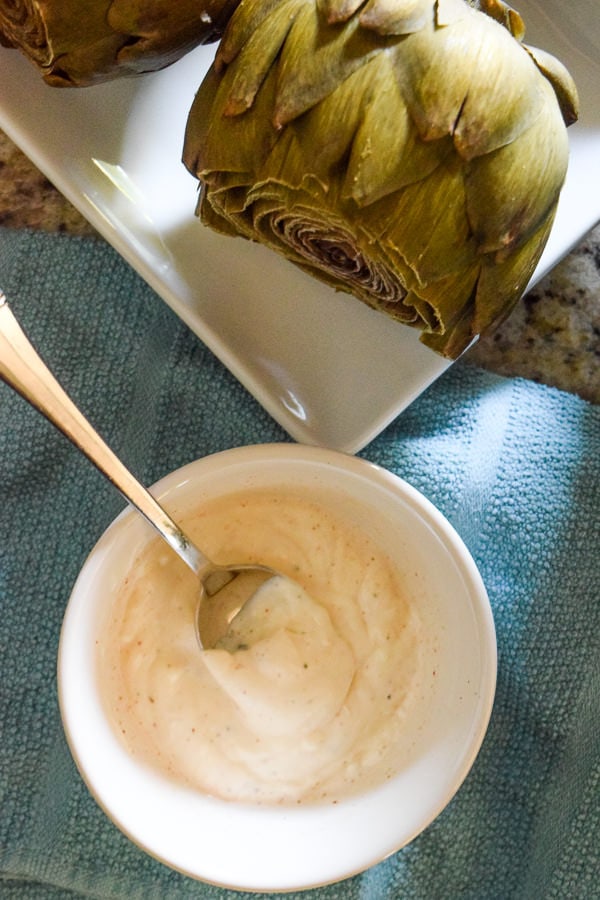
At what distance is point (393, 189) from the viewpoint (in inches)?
24.1

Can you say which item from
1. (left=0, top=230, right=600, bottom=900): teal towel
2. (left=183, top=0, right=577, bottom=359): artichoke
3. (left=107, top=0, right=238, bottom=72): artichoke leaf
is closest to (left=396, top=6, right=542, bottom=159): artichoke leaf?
(left=183, top=0, right=577, bottom=359): artichoke

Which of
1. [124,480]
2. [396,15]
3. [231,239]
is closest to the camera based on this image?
[396,15]

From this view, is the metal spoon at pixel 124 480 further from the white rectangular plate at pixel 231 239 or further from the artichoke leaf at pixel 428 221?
the artichoke leaf at pixel 428 221

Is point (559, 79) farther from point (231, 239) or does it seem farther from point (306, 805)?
point (306, 805)

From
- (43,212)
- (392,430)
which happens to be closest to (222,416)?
(392,430)

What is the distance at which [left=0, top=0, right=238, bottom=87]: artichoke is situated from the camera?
0.66 meters

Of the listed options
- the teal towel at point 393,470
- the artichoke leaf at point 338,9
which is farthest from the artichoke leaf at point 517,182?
the teal towel at point 393,470

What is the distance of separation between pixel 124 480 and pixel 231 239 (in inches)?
8.9

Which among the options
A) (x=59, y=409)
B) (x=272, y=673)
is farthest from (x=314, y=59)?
(x=272, y=673)

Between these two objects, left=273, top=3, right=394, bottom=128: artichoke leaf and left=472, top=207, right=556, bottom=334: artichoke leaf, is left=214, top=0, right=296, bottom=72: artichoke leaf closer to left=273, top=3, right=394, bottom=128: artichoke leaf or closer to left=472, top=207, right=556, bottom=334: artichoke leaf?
left=273, top=3, right=394, bottom=128: artichoke leaf

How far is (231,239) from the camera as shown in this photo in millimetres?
812

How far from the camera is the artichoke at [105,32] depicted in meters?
0.66

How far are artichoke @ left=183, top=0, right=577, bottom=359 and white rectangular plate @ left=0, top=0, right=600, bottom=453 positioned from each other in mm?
134

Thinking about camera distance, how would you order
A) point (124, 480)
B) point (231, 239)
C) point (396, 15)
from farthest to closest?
point (231, 239) < point (124, 480) < point (396, 15)
